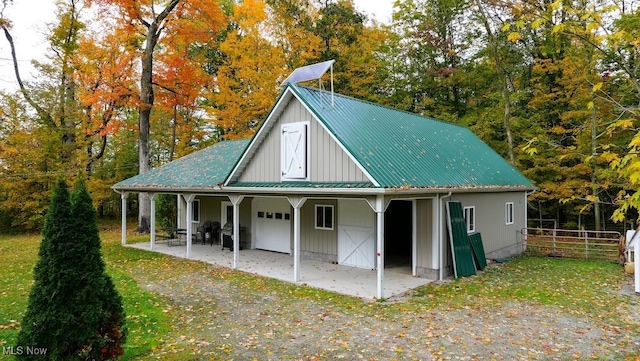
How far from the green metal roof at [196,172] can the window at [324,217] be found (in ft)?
10.2

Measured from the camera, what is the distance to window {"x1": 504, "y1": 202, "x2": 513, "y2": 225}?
1361 centimetres

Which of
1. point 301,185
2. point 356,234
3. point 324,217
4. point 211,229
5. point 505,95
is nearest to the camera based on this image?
point 301,185

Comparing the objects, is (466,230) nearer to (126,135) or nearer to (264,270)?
(264,270)

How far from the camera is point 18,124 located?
20.5 m

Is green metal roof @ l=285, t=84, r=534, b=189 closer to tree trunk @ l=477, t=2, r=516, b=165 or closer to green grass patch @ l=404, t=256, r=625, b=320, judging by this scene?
green grass patch @ l=404, t=256, r=625, b=320

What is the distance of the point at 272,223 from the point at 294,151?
462 cm

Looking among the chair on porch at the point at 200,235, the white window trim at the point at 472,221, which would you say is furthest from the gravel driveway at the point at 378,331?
the chair on porch at the point at 200,235

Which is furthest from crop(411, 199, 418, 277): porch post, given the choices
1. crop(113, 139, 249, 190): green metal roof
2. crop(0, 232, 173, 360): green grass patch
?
crop(0, 232, 173, 360): green grass patch

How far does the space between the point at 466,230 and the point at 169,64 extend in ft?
55.0

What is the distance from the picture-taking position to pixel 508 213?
1385 centimetres

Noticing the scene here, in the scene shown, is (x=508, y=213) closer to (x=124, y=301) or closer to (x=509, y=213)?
(x=509, y=213)

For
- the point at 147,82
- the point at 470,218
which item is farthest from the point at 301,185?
the point at 147,82

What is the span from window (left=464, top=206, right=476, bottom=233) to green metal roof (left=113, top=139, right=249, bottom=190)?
289 inches

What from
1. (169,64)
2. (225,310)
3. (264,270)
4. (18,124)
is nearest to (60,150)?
(18,124)
